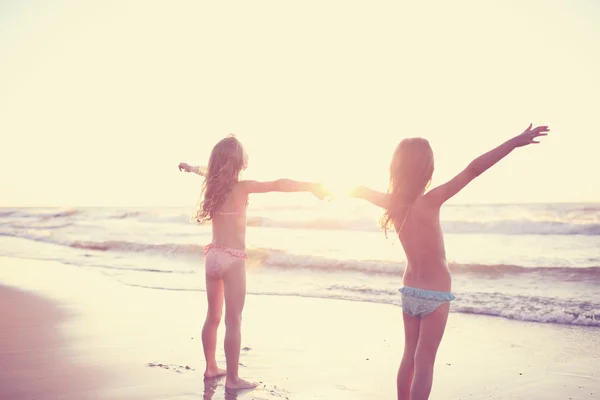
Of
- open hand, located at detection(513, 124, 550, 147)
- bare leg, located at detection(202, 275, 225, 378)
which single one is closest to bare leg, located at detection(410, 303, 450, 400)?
open hand, located at detection(513, 124, 550, 147)

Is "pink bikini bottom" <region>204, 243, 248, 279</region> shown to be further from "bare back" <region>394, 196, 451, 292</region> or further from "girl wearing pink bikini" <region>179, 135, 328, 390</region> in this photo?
"bare back" <region>394, 196, 451, 292</region>

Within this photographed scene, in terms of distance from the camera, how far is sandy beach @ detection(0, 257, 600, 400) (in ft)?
14.8

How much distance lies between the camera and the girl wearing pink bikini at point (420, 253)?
3248mm

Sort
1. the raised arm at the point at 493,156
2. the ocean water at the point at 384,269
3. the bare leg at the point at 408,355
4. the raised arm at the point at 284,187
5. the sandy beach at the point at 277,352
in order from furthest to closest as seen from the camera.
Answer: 1. the ocean water at the point at 384,269
2. the sandy beach at the point at 277,352
3. the raised arm at the point at 284,187
4. the bare leg at the point at 408,355
5. the raised arm at the point at 493,156

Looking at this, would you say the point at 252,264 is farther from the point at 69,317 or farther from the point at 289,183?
the point at 289,183

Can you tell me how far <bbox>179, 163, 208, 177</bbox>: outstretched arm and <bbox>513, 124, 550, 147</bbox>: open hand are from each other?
266 centimetres

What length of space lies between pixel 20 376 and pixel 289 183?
2989mm

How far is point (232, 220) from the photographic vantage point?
446cm

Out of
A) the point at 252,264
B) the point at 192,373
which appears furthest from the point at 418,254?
the point at 252,264

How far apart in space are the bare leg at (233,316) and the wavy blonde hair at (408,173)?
1.59 meters

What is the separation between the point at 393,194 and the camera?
11.1ft

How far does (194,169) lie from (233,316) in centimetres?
148

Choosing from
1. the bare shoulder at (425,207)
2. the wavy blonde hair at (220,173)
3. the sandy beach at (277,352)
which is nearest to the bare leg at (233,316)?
the sandy beach at (277,352)

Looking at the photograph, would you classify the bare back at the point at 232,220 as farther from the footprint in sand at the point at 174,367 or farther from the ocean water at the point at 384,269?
the ocean water at the point at 384,269
